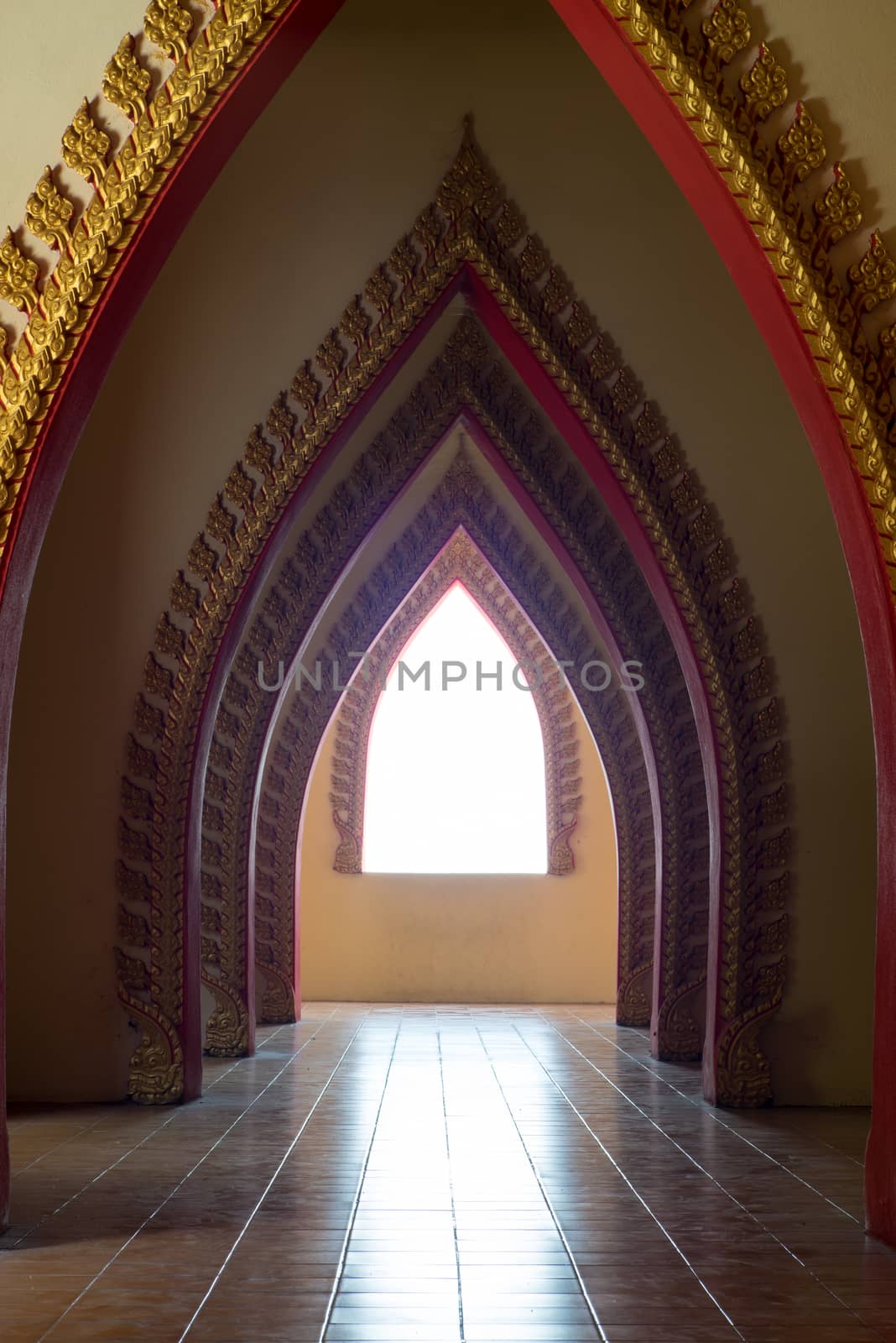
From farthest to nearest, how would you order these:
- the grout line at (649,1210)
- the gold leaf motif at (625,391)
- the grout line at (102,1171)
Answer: the gold leaf motif at (625,391)
the grout line at (102,1171)
the grout line at (649,1210)

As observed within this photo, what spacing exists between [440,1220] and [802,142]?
3.06 metres

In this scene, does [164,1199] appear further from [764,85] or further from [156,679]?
[764,85]

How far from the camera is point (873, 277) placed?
3486 millimetres

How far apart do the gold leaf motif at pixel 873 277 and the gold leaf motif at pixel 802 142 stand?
0.84ft

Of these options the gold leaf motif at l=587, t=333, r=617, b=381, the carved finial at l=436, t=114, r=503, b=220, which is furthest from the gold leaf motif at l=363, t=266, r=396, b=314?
the gold leaf motif at l=587, t=333, r=617, b=381

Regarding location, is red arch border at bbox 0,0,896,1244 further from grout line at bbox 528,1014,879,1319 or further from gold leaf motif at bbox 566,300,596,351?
gold leaf motif at bbox 566,300,596,351

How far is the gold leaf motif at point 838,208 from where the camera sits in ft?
11.3

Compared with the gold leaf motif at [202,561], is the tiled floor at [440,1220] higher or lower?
lower

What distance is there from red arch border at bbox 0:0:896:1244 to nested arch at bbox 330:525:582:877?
740cm

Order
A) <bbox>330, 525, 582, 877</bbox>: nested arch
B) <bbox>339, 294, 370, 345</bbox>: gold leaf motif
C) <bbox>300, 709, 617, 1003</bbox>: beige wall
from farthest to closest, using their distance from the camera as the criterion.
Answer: <bbox>330, 525, 582, 877</bbox>: nested arch < <bbox>300, 709, 617, 1003</bbox>: beige wall < <bbox>339, 294, 370, 345</bbox>: gold leaf motif

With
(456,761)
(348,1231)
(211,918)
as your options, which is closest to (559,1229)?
(348,1231)

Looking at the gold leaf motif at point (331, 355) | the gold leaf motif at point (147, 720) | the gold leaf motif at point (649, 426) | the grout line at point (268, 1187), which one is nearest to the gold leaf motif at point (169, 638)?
the gold leaf motif at point (147, 720)

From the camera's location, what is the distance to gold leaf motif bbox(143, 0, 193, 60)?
11.5 feet

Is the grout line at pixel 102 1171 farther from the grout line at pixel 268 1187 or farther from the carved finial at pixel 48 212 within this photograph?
the carved finial at pixel 48 212
